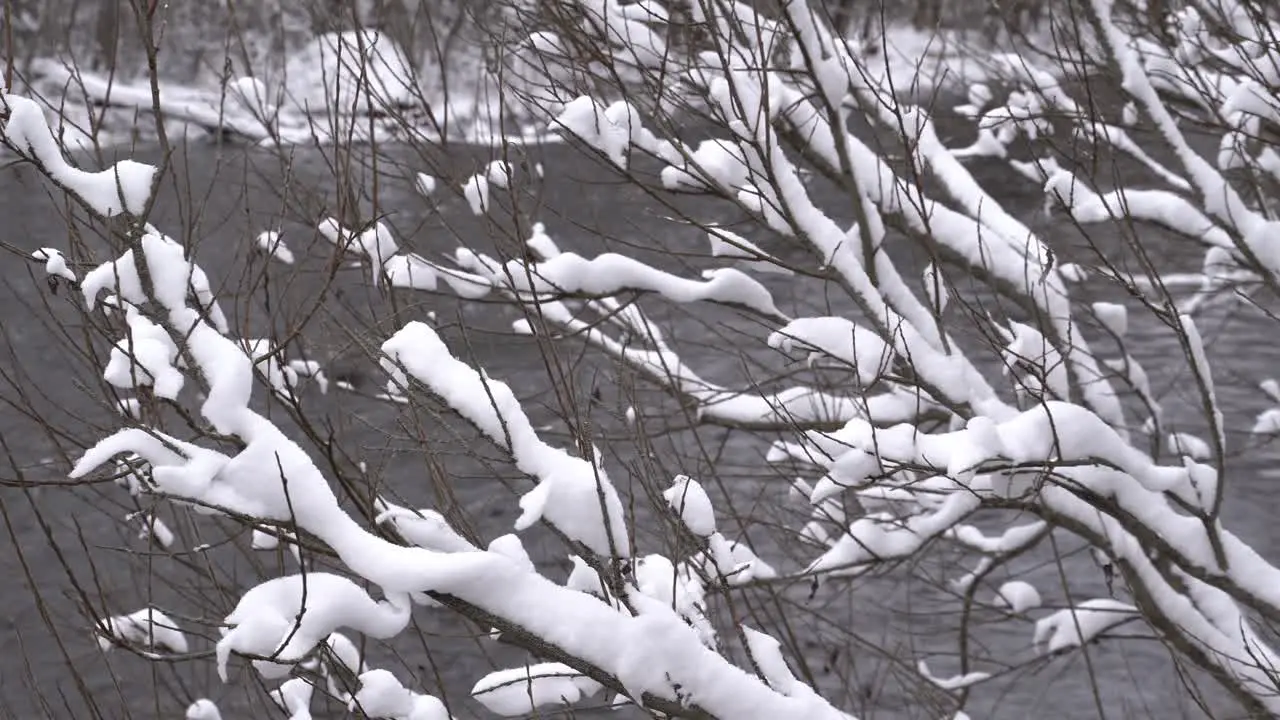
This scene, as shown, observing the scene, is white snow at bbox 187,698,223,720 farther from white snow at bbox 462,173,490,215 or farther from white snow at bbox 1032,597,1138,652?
white snow at bbox 1032,597,1138,652

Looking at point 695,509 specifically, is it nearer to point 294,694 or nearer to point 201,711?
point 294,694

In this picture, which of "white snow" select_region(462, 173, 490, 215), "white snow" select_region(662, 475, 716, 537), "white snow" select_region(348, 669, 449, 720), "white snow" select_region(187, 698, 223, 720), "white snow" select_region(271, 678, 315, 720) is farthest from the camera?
"white snow" select_region(187, 698, 223, 720)

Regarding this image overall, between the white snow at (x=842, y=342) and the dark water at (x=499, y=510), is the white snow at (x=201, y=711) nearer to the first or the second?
the dark water at (x=499, y=510)

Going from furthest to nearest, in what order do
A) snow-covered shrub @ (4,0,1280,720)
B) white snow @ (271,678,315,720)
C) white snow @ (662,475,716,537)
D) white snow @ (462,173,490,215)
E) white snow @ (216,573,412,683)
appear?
white snow @ (462,173,490,215), white snow @ (271,678,315,720), white snow @ (662,475,716,537), snow-covered shrub @ (4,0,1280,720), white snow @ (216,573,412,683)

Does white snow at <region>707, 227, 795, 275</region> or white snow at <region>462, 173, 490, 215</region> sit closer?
white snow at <region>462, 173, 490, 215</region>

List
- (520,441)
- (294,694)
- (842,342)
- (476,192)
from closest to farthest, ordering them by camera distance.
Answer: (520,441), (294,694), (842,342), (476,192)

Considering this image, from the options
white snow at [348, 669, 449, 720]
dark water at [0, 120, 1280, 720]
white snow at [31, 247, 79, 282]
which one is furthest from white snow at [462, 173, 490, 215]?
white snow at [348, 669, 449, 720]

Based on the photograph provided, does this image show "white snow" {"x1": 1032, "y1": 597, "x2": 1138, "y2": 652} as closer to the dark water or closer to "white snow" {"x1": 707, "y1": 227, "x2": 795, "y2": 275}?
the dark water

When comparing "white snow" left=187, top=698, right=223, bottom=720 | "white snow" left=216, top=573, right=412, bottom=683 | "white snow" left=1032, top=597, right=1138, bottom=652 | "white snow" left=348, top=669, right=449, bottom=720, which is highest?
"white snow" left=216, top=573, right=412, bottom=683

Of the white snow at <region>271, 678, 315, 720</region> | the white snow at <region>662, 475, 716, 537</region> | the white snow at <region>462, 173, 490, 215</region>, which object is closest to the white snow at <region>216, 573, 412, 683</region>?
the white snow at <region>662, 475, 716, 537</region>

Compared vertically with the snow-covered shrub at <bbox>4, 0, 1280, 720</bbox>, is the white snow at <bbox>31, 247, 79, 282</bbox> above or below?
above

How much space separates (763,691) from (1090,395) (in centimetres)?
319

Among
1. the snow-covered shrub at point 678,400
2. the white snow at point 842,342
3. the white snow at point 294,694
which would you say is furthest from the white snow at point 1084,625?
the white snow at point 294,694

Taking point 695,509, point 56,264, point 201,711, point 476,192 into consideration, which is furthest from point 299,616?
point 201,711
